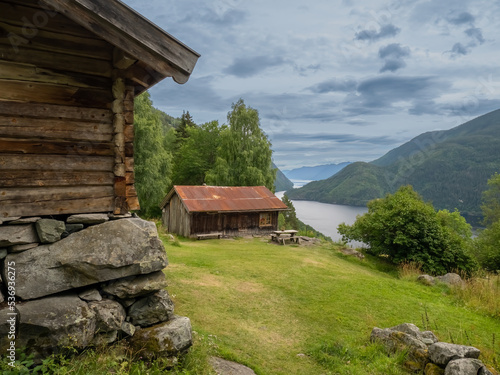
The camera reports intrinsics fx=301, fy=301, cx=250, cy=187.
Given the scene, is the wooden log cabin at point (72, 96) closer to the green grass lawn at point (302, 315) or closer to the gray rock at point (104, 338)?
the gray rock at point (104, 338)

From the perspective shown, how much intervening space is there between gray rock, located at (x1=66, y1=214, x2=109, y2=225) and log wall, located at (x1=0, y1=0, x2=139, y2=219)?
105 millimetres

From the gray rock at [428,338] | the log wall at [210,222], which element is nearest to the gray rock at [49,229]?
the gray rock at [428,338]

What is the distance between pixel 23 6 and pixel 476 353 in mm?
9207

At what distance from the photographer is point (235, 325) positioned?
7.12 meters

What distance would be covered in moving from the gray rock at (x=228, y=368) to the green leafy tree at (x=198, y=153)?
1591 inches

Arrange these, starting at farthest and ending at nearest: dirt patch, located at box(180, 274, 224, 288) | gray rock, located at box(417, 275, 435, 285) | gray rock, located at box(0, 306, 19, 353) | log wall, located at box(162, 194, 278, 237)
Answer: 1. log wall, located at box(162, 194, 278, 237)
2. gray rock, located at box(417, 275, 435, 285)
3. dirt patch, located at box(180, 274, 224, 288)
4. gray rock, located at box(0, 306, 19, 353)

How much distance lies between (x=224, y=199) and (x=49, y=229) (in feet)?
67.8

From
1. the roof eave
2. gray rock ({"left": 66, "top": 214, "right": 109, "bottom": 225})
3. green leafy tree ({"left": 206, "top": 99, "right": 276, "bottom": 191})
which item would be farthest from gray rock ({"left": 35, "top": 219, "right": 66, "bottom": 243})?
green leafy tree ({"left": 206, "top": 99, "right": 276, "bottom": 191})

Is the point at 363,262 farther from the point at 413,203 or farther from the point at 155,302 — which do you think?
the point at 155,302

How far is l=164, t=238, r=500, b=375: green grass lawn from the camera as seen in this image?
5.90 metres

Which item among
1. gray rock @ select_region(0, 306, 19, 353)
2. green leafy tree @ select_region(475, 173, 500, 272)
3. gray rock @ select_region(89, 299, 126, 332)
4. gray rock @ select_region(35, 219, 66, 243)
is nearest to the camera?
gray rock @ select_region(0, 306, 19, 353)

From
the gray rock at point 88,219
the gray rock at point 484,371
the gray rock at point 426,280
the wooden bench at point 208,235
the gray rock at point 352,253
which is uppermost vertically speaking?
the gray rock at point 88,219

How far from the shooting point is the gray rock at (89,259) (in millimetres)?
3984

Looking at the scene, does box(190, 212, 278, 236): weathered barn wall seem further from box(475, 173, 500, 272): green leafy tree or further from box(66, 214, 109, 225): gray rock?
box(66, 214, 109, 225): gray rock
